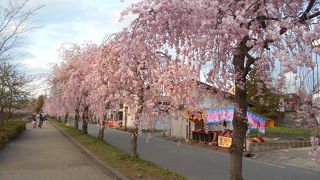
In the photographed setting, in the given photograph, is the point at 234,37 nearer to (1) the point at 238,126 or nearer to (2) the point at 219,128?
(1) the point at 238,126

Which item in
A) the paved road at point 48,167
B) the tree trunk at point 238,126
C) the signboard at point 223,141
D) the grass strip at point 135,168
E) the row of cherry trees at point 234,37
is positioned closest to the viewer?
the row of cherry trees at point 234,37

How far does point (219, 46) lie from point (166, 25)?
3.06ft

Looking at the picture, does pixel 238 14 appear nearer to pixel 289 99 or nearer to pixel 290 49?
pixel 290 49

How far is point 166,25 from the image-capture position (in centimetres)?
542

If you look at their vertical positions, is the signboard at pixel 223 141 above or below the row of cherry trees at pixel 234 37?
below

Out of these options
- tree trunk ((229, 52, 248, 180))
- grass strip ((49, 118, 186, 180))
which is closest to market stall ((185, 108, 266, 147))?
grass strip ((49, 118, 186, 180))

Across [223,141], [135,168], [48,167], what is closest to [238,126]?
[135,168]

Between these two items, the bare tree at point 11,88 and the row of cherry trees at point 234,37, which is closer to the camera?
the row of cherry trees at point 234,37

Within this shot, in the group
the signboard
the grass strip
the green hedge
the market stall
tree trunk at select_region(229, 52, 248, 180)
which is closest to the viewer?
tree trunk at select_region(229, 52, 248, 180)

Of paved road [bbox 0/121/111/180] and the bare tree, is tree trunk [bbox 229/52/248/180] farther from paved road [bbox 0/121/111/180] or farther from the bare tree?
the bare tree

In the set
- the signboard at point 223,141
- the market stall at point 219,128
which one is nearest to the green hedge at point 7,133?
the market stall at point 219,128

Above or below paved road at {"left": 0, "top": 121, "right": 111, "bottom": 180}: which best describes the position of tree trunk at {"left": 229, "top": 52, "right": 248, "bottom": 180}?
above

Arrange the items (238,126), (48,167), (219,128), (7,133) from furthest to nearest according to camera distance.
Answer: (219,128) → (7,133) → (48,167) → (238,126)

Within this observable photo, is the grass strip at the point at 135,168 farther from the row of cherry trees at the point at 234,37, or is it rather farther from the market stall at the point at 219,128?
the market stall at the point at 219,128
